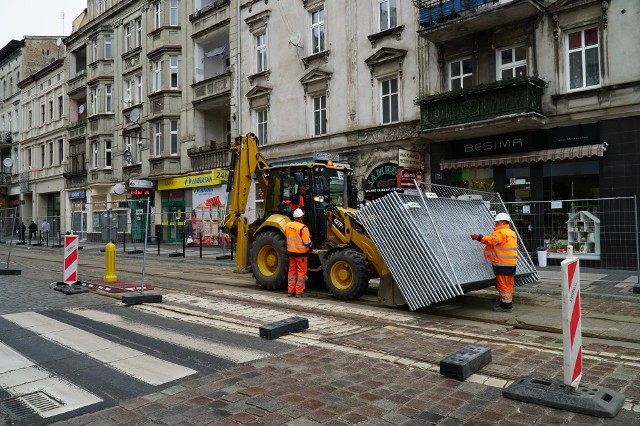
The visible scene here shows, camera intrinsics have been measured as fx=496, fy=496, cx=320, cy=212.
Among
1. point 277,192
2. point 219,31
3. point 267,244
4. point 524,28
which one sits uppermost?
point 219,31

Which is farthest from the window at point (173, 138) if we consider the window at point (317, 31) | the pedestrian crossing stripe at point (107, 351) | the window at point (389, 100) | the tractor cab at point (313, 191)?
the pedestrian crossing stripe at point (107, 351)

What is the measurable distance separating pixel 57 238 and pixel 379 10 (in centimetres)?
2237

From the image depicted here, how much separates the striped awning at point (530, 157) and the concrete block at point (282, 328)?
36.0ft

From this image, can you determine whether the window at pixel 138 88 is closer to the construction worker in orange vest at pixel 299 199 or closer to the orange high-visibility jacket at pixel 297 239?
the construction worker in orange vest at pixel 299 199

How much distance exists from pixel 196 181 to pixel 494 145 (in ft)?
53.3

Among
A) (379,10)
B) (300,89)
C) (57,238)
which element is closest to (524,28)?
(379,10)

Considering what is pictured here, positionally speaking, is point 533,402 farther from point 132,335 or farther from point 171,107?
point 171,107

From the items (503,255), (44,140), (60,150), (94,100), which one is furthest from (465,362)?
(44,140)

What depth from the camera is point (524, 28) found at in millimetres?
15320

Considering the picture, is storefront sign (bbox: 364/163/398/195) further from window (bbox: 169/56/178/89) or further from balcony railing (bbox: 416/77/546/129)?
window (bbox: 169/56/178/89)

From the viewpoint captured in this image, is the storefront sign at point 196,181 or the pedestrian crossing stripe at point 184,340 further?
the storefront sign at point 196,181

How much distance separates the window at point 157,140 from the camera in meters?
29.2

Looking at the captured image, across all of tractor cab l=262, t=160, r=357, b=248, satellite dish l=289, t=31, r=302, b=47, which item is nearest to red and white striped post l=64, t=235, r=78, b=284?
tractor cab l=262, t=160, r=357, b=248

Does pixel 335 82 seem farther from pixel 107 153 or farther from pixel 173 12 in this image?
pixel 107 153
